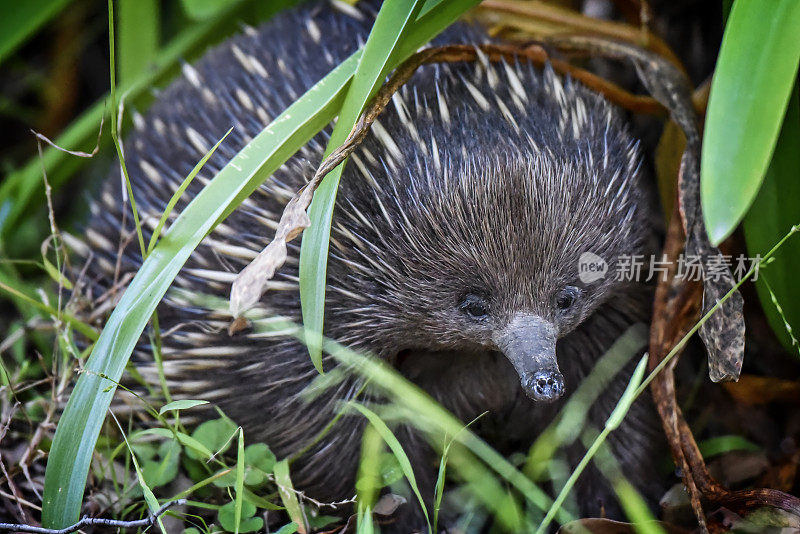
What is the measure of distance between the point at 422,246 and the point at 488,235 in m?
0.13

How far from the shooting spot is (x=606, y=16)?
2.54 m

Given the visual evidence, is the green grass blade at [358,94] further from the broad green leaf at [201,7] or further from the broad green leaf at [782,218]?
the broad green leaf at [201,7]

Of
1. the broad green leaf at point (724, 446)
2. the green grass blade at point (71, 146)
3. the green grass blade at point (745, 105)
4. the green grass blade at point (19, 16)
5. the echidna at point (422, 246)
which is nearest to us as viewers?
the green grass blade at point (745, 105)

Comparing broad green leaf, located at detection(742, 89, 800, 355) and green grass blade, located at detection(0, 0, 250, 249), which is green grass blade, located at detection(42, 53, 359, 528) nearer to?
broad green leaf, located at detection(742, 89, 800, 355)

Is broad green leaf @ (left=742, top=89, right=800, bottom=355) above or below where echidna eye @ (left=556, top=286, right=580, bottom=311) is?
below

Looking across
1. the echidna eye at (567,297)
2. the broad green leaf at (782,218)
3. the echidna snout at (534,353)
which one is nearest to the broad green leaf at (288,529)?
the echidna snout at (534,353)

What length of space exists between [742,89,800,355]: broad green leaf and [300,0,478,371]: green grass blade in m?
0.72

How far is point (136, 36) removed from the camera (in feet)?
9.48

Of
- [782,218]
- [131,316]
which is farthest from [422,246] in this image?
[782,218]

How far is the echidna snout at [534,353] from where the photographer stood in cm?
153

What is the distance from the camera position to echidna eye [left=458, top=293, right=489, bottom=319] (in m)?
1.66

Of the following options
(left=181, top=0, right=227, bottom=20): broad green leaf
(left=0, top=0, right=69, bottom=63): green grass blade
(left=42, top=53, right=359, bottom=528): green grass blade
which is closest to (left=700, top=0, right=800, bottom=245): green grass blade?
(left=42, top=53, right=359, bottom=528): green grass blade

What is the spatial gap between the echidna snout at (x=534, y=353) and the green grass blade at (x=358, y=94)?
36 centimetres

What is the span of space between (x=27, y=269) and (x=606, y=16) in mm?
2175
